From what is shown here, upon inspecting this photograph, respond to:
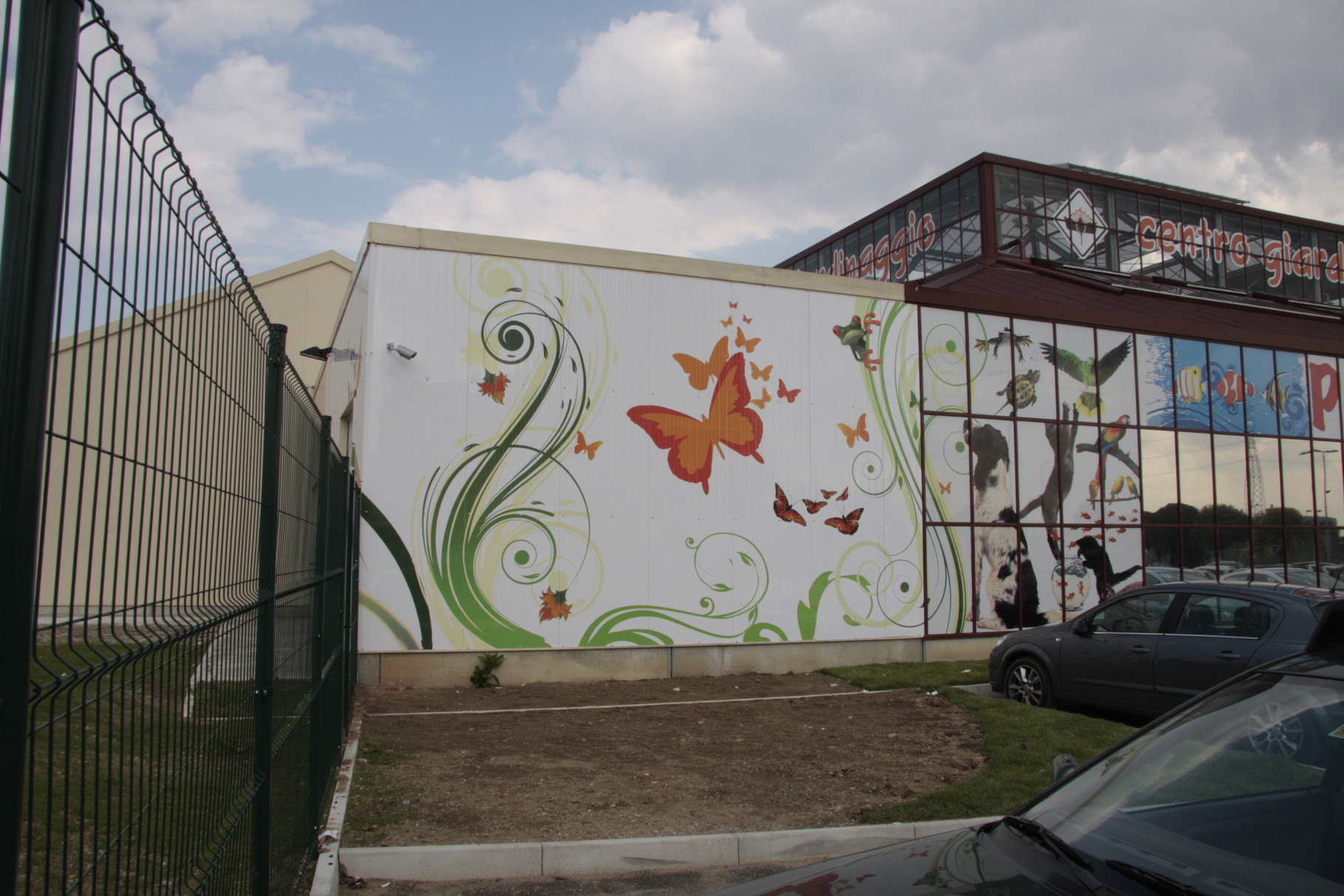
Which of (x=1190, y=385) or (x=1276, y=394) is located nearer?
(x=1190, y=385)

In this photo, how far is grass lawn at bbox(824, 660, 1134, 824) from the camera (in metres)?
6.88

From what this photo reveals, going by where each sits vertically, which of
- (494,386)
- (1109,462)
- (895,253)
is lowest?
(1109,462)

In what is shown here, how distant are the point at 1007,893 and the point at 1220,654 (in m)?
7.76

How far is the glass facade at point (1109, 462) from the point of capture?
1666 cm

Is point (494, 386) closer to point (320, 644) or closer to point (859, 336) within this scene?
point (859, 336)

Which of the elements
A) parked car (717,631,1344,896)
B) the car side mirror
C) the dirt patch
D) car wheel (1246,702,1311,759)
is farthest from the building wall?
car wheel (1246,702,1311,759)

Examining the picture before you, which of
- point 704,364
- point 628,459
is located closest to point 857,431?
point 704,364

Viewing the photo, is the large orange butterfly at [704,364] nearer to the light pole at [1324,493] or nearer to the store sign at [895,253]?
the store sign at [895,253]

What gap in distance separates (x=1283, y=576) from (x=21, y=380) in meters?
23.2

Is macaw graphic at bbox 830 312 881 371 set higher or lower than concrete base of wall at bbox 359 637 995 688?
higher

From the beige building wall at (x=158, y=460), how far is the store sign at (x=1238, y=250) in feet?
88.6

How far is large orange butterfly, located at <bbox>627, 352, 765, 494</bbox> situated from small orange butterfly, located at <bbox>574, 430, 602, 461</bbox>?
2.29 feet

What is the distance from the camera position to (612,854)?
5.91 m

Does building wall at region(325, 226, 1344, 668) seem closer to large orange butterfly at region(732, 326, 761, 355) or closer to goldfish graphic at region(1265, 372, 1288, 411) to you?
large orange butterfly at region(732, 326, 761, 355)
